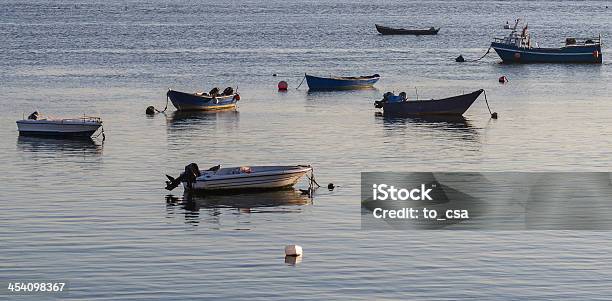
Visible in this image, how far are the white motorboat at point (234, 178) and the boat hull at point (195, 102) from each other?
2942 cm

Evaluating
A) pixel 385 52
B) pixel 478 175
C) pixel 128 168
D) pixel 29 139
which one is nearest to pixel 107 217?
pixel 128 168

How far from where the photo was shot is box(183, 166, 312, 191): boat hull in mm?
50969

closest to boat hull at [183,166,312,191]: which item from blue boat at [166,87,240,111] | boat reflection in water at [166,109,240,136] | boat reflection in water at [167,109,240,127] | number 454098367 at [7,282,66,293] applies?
number 454098367 at [7,282,66,293]

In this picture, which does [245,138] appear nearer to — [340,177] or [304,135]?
[304,135]

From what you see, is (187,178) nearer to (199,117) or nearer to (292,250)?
(292,250)

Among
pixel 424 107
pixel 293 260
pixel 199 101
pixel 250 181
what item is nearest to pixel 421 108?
pixel 424 107

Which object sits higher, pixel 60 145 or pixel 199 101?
pixel 199 101

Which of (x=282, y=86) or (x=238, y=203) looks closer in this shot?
(x=238, y=203)

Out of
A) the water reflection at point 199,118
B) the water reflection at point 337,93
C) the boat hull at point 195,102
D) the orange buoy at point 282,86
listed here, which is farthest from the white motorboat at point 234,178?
the orange buoy at point 282,86

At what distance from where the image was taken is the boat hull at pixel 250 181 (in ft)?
167

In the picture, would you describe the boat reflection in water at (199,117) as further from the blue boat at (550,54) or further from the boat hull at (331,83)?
the blue boat at (550,54)

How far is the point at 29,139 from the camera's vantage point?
6762 centimetres

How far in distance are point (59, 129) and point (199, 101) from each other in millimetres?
15368

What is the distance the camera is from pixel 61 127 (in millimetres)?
67625
